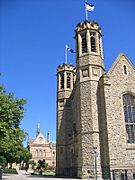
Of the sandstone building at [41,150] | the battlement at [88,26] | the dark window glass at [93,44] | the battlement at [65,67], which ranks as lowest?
the sandstone building at [41,150]

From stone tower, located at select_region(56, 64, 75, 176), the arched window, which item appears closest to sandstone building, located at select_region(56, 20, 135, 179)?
the arched window

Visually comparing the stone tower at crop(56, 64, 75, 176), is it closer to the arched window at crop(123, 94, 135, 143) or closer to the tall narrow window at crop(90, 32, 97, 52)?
the tall narrow window at crop(90, 32, 97, 52)

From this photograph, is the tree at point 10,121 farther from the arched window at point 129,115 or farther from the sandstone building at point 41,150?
the sandstone building at point 41,150

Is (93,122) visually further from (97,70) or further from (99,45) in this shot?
(99,45)

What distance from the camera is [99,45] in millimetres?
33469

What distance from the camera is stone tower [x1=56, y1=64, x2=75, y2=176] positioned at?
125 feet

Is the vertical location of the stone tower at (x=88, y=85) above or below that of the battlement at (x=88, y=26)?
below

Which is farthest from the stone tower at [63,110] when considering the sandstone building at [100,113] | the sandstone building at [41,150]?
the sandstone building at [41,150]

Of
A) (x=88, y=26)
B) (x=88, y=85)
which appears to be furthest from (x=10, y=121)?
(x=88, y=26)

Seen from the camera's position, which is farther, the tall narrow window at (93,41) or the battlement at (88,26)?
the battlement at (88,26)

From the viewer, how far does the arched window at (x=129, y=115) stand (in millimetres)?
28239

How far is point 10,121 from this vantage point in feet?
81.5

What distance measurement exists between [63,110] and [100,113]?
14.6 meters

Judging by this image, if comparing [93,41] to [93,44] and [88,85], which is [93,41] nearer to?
[93,44]
